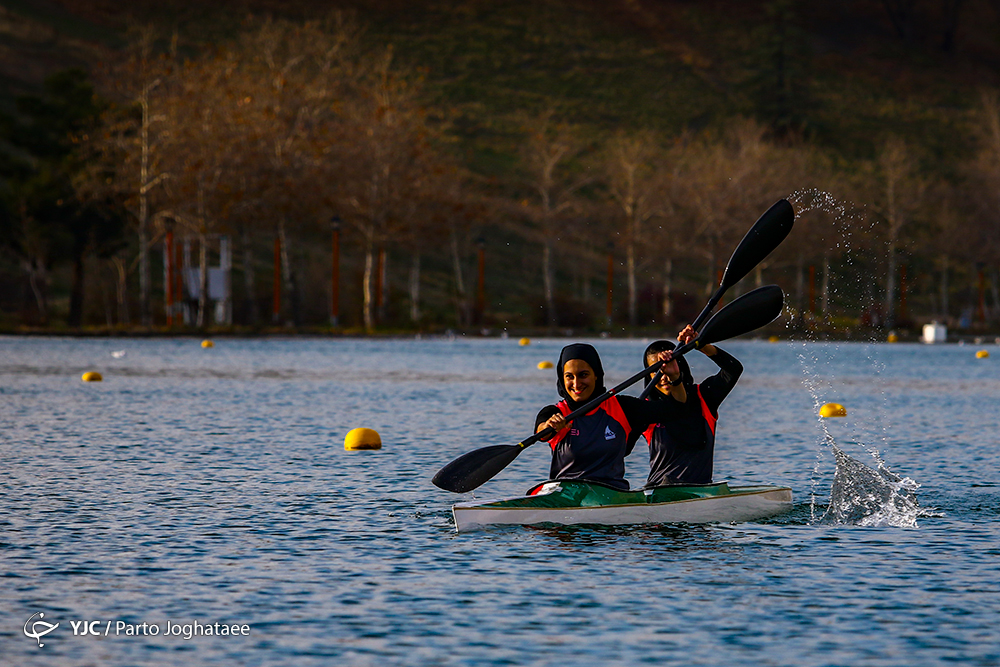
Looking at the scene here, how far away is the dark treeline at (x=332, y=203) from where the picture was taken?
217 ft

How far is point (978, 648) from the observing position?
7.66 meters

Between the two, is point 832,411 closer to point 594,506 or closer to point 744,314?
point 744,314

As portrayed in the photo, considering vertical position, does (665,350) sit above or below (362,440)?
above

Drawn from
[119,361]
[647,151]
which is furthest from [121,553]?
[647,151]

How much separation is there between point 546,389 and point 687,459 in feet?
61.8

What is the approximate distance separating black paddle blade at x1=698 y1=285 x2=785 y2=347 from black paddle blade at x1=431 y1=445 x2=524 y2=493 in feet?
6.80

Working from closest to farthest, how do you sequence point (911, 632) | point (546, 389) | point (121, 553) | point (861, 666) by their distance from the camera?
point (861, 666)
point (911, 632)
point (121, 553)
point (546, 389)

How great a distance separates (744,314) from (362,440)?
24.8 feet

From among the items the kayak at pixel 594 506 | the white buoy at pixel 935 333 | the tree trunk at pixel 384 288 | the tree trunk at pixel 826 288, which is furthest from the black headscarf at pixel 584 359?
the tree trunk at pixel 826 288

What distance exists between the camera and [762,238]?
1355 centimetres

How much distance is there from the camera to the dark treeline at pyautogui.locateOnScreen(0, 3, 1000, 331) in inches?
2598

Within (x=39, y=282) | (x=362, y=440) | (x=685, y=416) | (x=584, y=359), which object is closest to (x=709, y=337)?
(x=685, y=416)

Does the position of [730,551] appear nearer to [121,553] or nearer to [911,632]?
[911,632]

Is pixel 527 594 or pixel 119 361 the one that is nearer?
pixel 527 594
